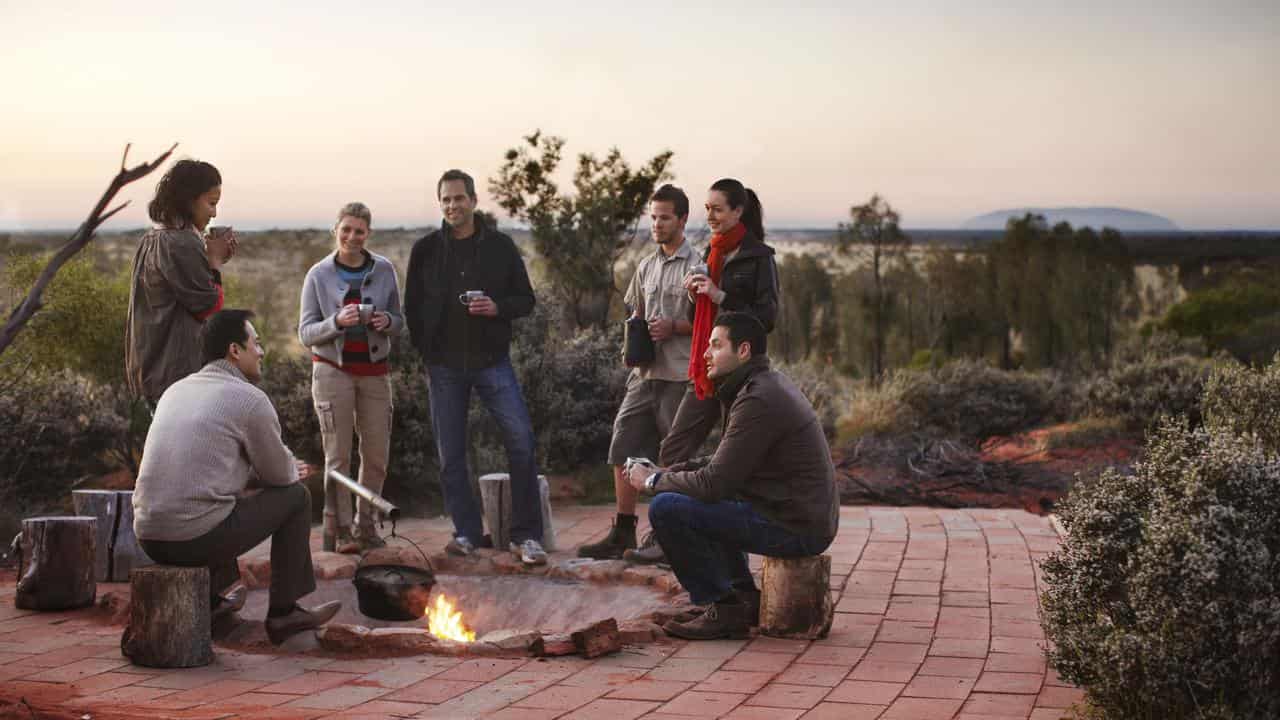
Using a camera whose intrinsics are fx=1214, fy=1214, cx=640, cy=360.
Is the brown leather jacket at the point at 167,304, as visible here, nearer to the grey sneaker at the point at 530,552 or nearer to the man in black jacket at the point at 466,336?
the man in black jacket at the point at 466,336

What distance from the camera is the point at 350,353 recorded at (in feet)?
21.4

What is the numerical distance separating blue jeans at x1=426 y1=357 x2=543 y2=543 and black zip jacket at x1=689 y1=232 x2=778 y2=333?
1.35 meters

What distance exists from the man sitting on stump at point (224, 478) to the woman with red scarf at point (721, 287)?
5.91 ft

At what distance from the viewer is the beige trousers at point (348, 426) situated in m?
6.55

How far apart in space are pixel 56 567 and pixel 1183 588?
15.8 feet

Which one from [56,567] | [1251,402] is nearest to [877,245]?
[1251,402]

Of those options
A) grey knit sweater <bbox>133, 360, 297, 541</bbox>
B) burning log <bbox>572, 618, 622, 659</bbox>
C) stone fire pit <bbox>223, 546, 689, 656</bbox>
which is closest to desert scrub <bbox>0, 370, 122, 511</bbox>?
stone fire pit <bbox>223, 546, 689, 656</bbox>

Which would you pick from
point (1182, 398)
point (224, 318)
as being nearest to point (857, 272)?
point (1182, 398)

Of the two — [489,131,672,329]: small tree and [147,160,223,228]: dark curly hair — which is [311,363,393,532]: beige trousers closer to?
[147,160,223,228]: dark curly hair

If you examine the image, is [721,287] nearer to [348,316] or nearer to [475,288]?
[475,288]

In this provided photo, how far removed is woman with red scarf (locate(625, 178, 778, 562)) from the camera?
18.9 ft

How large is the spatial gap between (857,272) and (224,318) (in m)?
20.8

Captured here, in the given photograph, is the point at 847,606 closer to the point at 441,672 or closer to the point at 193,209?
the point at 441,672

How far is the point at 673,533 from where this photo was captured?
A: 16.6 ft
